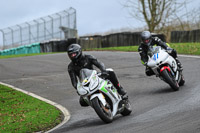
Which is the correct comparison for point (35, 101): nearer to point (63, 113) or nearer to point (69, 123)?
point (63, 113)

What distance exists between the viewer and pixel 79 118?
959cm

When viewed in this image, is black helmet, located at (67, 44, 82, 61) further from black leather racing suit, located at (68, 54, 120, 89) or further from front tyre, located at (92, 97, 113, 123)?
front tyre, located at (92, 97, 113, 123)

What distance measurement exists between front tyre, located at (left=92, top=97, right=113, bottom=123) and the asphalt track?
0.15 metres

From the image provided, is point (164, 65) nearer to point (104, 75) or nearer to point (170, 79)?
point (170, 79)

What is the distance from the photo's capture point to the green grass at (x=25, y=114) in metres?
9.02

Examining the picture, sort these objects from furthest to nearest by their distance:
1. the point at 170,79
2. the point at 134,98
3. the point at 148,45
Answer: the point at 148,45 < the point at 134,98 < the point at 170,79

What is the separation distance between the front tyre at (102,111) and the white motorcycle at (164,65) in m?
3.57

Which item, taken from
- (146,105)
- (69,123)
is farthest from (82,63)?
(146,105)

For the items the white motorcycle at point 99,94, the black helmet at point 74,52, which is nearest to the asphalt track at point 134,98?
the white motorcycle at point 99,94

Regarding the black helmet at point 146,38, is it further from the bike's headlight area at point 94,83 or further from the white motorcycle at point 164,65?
the bike's headlight area at point 94,83

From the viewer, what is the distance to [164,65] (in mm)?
11562

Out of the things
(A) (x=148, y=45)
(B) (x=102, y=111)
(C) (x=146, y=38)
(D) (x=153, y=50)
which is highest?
(C) (x=146, y=38)

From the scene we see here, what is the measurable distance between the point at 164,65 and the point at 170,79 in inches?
20.0

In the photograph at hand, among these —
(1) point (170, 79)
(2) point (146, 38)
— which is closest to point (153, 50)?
(2) point (146, 38)
